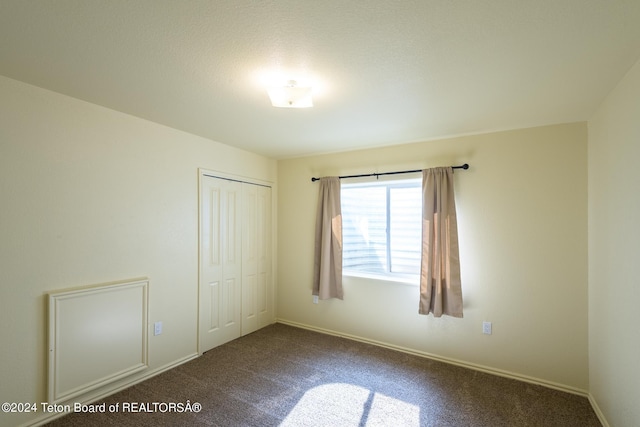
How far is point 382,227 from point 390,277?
600mm

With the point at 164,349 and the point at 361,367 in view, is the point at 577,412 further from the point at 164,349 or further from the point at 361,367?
the point at 164,349

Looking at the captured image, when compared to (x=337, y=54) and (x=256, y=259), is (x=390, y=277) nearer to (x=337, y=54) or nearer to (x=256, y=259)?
(x=256, y=259)

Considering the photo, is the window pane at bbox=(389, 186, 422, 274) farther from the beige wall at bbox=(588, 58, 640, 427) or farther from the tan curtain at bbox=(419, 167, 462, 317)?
the beige wall at bbox=(588, 58, 640, 427)

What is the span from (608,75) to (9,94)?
386 cm

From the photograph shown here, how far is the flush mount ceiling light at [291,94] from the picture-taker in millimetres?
1916

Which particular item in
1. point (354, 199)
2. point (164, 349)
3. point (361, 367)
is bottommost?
point (361, 367)

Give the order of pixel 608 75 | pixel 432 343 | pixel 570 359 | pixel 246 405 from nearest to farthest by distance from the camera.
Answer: pixel 608 75
pixel 246 405
pixel 570 359
pixel 432 343

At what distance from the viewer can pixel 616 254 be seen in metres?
1.96

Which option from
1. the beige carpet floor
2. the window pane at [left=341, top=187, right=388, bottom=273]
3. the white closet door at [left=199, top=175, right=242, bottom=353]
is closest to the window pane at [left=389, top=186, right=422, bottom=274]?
the window pane at [left=341, top=187, right=388, bottom=273]

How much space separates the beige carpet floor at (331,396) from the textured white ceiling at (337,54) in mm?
2366

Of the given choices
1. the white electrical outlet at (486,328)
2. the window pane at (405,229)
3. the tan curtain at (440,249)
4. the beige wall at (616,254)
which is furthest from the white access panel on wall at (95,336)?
the beige wall at (616,254)

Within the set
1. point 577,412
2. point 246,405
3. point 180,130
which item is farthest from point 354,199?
point 577,412

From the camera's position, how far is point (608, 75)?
182cm

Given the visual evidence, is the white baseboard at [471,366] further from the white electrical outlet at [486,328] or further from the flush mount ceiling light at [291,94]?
the flush mount ceiling light at [291,94]
